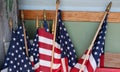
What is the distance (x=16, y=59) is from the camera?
193cm

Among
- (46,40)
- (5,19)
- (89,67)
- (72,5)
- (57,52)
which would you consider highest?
(72,5)

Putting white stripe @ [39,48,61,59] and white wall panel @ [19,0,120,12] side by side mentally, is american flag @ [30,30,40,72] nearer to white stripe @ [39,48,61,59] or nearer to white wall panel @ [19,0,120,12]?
white stripe @ [39,48,61,59]

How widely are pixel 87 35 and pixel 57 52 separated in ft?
1.08

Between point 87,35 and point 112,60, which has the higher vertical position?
point 87,35

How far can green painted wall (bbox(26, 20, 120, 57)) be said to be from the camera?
2.01 m

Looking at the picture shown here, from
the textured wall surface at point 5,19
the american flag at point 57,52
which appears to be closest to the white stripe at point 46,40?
the american flag at point 57,52

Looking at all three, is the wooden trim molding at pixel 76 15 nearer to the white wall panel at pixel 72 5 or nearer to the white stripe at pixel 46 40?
the white wall panel at pixel 72 5

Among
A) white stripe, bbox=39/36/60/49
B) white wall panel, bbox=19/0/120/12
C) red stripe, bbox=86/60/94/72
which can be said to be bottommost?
red stripe, bbox=86/60/94/72

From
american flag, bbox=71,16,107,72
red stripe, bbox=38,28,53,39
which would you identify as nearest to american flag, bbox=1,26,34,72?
red stripe, bbox=38,28,53,39

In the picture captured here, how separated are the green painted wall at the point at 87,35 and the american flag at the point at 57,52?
0.11 meters

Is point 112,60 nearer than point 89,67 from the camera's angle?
No

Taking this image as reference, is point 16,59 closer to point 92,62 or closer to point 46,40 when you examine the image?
point 46,40

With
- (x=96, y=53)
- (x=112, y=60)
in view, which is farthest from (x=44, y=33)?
(x=112, y=60)

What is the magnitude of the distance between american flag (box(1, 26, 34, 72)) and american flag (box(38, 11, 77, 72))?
0.45 ft
